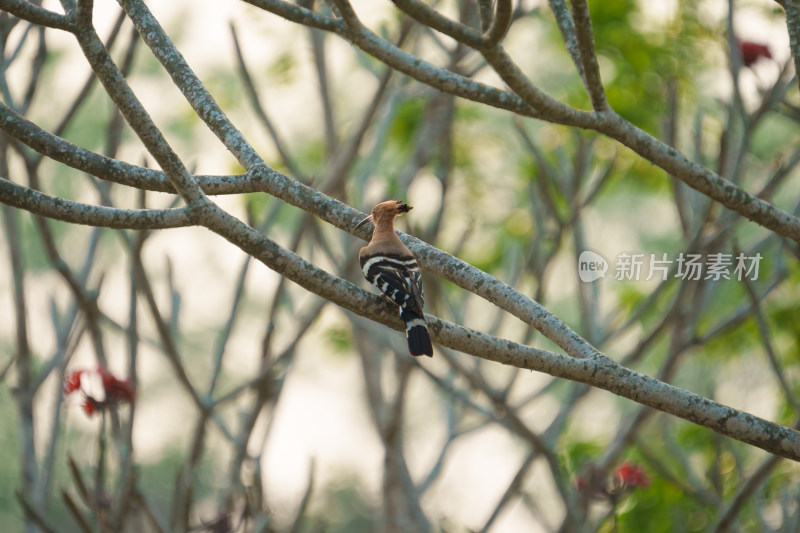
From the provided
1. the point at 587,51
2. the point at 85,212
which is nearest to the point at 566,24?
the point at 587,51

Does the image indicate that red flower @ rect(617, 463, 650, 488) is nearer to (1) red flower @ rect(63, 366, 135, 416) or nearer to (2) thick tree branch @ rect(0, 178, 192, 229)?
(1) red flower @ rect(63, 366, 135, 416)

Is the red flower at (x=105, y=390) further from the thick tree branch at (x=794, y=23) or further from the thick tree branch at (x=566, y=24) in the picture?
the thick tree branch at (x=794, y=23)

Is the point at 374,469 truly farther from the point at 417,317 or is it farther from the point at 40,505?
the point at 417,317

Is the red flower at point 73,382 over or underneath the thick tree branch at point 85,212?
over

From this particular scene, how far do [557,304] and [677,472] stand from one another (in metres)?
4.56

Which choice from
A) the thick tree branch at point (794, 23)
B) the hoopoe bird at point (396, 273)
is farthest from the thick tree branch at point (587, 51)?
the hoopoe bird at point (396, 273)

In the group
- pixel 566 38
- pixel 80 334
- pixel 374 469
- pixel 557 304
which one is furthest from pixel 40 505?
pixel 374 469

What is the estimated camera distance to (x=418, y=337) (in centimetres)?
291

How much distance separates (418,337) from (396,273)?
1.01 feet

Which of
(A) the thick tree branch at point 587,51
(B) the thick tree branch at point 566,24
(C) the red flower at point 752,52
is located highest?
(C) the red flower at point 752,52

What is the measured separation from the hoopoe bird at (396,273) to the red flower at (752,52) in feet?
9.18

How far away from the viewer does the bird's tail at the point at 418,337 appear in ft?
9.49

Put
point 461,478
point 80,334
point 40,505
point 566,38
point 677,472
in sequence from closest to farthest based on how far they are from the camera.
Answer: point 566,38
point 40,505
point 80,334
point 677,472
point 461,478

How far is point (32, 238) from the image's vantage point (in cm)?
1280
